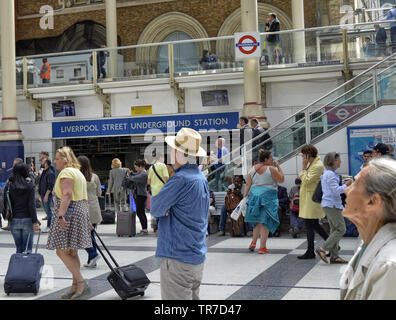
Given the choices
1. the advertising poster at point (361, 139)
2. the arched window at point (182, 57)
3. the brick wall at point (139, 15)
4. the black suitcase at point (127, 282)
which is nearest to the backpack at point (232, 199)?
the advertising poster at point (361, 139)

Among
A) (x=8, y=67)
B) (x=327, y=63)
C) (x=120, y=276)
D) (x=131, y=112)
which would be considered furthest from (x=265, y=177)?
(x=8, y=67)

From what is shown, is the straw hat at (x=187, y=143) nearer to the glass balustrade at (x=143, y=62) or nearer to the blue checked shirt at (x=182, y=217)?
the blue checked shirt at (x=182, y=217)

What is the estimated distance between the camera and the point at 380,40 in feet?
53.3

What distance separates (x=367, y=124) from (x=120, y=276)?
7695mm

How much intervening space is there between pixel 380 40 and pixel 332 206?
9.73 m

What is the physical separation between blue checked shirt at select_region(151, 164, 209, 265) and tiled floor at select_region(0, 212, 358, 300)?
7.02ft

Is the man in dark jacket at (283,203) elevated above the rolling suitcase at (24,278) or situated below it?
above

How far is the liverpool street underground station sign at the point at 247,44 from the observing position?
16.4 metres

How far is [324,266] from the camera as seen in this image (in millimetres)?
7855

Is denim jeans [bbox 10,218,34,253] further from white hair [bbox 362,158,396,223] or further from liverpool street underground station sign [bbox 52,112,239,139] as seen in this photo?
liverpool street underground station sign [bbox 52,112,239,139]

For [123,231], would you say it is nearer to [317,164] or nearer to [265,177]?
[265,177]

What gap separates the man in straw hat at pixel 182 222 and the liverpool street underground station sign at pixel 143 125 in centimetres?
1492

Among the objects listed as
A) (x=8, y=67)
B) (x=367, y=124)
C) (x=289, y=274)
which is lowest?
(x=289, y=274)

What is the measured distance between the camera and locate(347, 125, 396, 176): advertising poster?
12.0 meters
